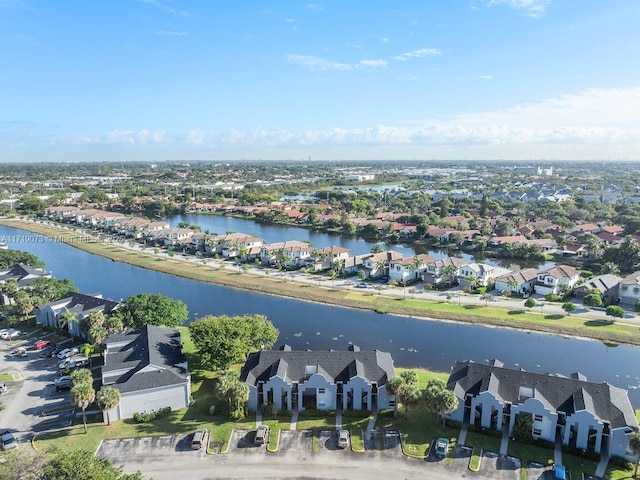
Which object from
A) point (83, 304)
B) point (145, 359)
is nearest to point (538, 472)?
point (145, 359)

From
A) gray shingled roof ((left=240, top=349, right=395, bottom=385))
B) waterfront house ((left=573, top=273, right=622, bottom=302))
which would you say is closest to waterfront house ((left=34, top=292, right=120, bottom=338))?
gray shingled roof ((left=240, top=349, right=395, bottom=385))

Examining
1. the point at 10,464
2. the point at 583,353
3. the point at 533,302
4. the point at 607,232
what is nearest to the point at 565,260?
the point at 607,232

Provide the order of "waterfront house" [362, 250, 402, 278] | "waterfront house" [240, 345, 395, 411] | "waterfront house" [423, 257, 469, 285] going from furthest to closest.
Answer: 1. "waterfront house" [362, 250, 402, 278]
2. "waterfront house" [423, 257, 469, 285]
3. "waterfront house" [240, 345, 395, 411]

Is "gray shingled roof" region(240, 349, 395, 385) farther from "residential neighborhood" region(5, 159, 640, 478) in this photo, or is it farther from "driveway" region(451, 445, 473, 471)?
"driveway" region(451, 445, 473, 471)

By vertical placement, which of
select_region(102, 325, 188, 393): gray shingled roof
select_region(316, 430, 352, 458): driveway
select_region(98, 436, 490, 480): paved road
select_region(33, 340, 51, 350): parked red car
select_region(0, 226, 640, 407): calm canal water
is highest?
Result: select_region(102, 325, 188, 393): gray shingled roof

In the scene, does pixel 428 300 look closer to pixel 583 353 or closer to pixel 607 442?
pixel 583 353

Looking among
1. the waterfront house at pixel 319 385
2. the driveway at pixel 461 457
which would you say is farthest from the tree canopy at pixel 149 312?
the driveway at pixel 461 457

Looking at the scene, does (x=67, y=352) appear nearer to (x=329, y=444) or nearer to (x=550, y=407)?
(x=329, y=444)
